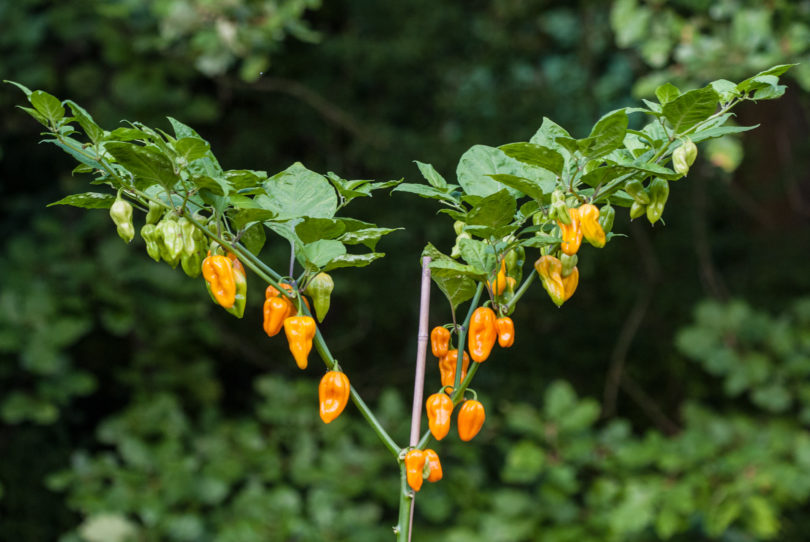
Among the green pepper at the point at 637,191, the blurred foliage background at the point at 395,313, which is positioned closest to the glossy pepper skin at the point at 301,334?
the green pepper at the point at 637,191

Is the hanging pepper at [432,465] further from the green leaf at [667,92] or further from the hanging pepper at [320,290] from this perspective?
the green leaf at [667,92]

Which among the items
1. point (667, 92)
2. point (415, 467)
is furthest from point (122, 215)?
point (667, 92)

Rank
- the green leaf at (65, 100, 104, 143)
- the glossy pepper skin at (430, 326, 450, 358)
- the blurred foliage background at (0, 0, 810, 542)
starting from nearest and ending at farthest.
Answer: the green leaf at (65, 100, 104, 143)
the glossy pepper skin at (430, 326, 450, 358)
the blurred foliage background at (0, 0, 810, 542)

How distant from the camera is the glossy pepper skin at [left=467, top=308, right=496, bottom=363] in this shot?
1.50ft

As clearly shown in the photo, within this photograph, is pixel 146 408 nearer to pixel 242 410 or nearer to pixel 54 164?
pixel 242 410

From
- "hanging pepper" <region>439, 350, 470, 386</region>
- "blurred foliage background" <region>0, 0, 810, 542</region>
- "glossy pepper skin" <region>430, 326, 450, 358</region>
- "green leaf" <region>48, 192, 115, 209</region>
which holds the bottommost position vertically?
"hanging pepper" <region>439, 350, 470, 386</region>

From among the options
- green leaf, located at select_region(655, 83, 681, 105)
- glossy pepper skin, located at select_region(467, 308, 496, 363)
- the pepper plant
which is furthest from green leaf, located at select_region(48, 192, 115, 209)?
green leaf, located at select_region(655, 83, 681, 105)

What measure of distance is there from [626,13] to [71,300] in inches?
54.8

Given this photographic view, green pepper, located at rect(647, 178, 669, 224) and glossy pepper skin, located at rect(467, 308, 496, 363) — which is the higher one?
green pepper, located at rect(647, 178, 669, 224)

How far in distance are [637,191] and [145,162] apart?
0.29 meters

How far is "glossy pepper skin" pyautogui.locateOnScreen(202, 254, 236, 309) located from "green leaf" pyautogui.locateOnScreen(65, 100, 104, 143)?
0.30ft

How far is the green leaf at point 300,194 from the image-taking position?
19.0 inches

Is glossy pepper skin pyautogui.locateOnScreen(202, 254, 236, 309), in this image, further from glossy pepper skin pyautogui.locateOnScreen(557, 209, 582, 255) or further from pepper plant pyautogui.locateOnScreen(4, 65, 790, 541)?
glossy pepper skin pyautogui.locateOnScreen(557, 209, 582, 255)

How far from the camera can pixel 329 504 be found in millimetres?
1772
